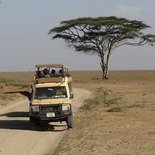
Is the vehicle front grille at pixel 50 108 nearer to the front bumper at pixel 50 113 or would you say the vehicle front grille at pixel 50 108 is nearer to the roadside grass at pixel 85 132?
the front bumper at pixel 50 113

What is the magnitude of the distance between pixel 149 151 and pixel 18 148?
11.9 feet

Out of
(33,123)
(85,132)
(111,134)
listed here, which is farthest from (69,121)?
(111,134)

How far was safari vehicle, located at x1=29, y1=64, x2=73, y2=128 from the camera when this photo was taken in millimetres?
20594

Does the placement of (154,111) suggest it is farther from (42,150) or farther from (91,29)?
(91,29)

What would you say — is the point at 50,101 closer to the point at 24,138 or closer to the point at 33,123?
the point at 33,123

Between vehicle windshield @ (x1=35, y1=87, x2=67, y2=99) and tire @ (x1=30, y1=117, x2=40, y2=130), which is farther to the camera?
vehicle windshield @ (x1=35, y1=87, x2=67, y2=99)

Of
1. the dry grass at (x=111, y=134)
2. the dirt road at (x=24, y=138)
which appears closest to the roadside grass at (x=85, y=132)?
the dry grass at (x=111, y=134)

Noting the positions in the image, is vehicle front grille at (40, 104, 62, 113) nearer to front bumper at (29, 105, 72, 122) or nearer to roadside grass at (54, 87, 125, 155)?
front bumper at (29, 105, 72, 122)

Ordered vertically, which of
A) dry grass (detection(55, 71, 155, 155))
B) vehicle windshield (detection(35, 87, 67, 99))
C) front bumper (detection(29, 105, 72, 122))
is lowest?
dry grass (detection(55, 71, 155, 155))

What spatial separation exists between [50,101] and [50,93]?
2.01ft

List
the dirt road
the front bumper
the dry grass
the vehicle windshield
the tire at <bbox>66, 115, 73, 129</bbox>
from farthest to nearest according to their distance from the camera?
1. the vehicle windshield
2. the tire at <bbox>66, 115, 73, 129</bbox>
3. the front bumper
4. the dirt road
5. the dry grass

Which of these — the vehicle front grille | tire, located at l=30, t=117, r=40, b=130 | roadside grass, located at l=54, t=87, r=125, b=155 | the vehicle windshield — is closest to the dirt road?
tire, located at l=30, t=117, r=40, b=130

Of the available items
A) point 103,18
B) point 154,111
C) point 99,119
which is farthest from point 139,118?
point 103,18

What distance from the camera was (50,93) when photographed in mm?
21453
